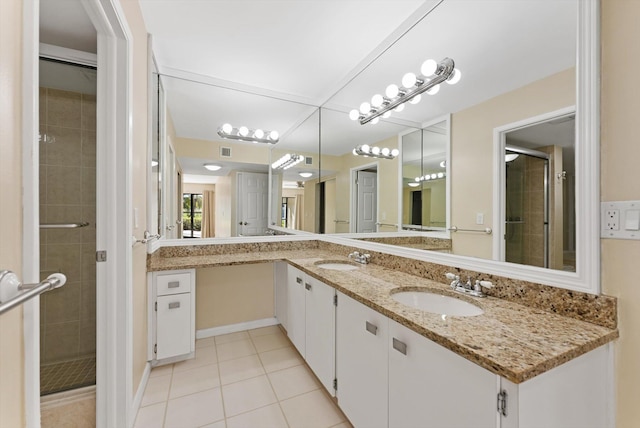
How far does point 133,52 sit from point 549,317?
7.94ft

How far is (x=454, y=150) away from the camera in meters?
1.59

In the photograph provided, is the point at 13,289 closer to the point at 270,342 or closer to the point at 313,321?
the point at 313,321

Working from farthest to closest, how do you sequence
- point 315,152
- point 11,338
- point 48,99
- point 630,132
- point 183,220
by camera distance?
point 315,152 < point 183,220 < point 48,99 < point 630,132 < point 11,338

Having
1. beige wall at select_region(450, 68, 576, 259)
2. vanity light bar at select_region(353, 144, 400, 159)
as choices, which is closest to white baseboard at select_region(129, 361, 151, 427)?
beige wall at select_region(450, 68, 576, 259)

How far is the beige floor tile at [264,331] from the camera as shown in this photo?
2.67 metres

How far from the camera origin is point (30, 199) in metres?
0.61

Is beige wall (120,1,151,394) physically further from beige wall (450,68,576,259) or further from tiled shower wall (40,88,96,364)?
beige wall (450,68,576,259)

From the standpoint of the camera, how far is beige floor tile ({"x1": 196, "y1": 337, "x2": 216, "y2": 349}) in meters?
2.45

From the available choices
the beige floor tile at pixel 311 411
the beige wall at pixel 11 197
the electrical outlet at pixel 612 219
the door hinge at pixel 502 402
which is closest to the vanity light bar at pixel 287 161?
the beige floor tile at pixel 311 411

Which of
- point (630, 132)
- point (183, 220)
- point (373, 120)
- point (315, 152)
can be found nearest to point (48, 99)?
point (183, 220)

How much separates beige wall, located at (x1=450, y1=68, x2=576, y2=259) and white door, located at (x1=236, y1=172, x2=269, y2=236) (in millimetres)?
1936

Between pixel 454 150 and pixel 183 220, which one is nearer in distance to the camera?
pixel 454 150

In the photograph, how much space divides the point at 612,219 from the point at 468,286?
61 cm

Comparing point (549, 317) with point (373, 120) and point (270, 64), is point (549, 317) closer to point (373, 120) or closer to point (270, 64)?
point (373, 120)
